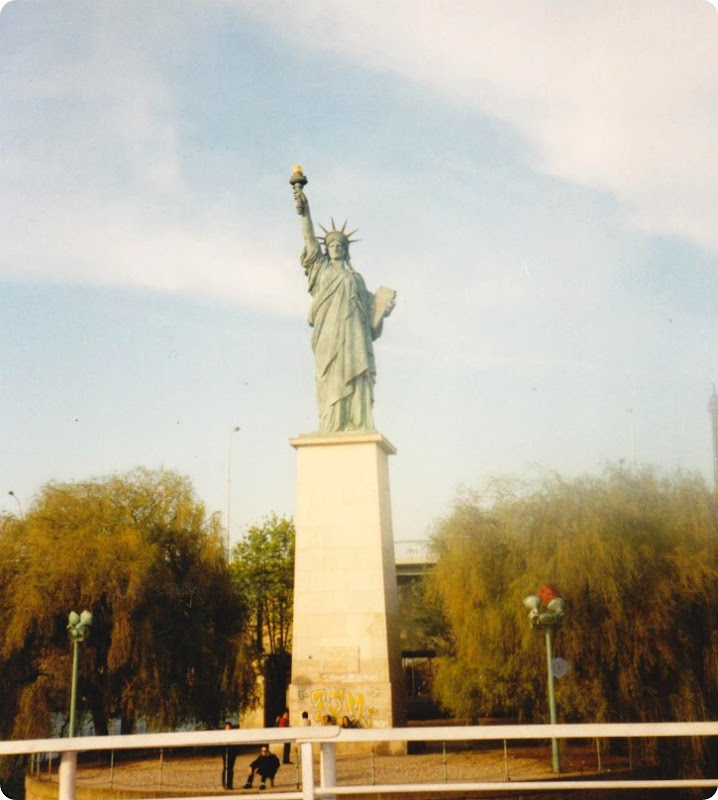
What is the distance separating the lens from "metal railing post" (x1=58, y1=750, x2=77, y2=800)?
129 inches

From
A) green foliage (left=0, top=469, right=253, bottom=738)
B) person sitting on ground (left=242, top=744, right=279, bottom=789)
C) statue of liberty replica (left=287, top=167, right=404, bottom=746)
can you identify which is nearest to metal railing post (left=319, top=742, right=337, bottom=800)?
person sitting on ground (left=242, top=744, right=279, bottom=789)

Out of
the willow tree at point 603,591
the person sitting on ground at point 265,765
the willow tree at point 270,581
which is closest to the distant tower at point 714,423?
the willow tree at point 603,591

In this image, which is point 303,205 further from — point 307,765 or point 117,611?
point 307,765

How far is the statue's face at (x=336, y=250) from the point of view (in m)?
17.1

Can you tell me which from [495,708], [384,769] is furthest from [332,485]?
[495,708]

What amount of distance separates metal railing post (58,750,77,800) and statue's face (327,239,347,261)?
47.2ft

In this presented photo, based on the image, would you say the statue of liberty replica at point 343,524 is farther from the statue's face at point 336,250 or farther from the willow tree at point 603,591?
the willow tree at point 603,591

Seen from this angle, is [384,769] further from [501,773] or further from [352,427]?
[352,427]

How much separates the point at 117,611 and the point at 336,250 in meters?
8.57

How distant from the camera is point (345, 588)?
15.1 meters

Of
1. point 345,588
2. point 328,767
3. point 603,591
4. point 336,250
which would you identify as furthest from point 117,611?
point 328,767

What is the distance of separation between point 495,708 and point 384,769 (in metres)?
8.87

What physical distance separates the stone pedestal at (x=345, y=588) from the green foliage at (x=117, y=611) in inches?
192

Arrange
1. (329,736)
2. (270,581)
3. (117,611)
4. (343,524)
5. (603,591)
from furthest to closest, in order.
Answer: (270,581) → (117,611) → (603,591) → (343,524) → (329,736)
